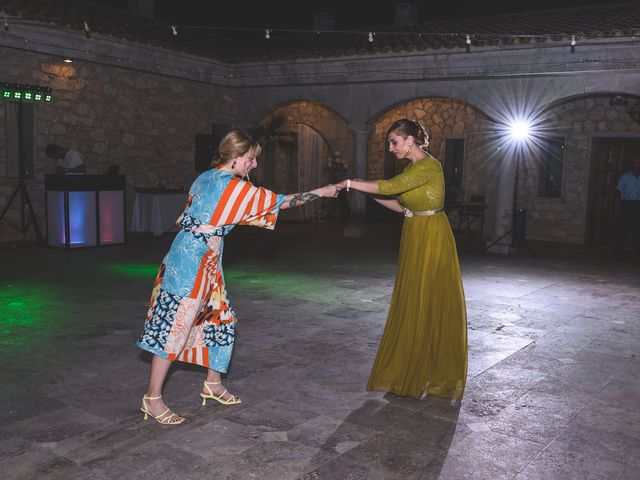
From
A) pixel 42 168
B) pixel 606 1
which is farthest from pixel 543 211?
pixel 42 168

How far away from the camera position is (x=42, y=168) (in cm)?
1094

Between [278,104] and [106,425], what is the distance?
1120cm

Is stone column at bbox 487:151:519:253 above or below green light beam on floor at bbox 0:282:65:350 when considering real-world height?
above

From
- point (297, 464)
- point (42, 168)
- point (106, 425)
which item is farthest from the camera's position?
point (42, 168)

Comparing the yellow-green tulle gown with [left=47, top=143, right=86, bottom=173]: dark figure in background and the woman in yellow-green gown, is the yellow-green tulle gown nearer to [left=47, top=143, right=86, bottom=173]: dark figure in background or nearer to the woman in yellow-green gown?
the woman in yellow-green gown

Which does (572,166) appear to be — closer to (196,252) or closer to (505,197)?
(505,197)

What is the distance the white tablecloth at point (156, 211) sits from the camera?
467 inches

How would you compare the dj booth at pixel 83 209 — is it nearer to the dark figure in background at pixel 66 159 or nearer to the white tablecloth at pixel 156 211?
the dark figure in background at pixel 66 159

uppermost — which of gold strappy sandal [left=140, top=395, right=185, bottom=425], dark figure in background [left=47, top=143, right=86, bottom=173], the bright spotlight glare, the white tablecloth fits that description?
the bright spotlight glare

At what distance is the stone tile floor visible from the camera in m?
3.14

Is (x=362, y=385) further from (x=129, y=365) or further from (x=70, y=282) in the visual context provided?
(x=70, y=282)


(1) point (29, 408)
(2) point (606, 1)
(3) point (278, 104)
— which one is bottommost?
(1) point (29, 408)

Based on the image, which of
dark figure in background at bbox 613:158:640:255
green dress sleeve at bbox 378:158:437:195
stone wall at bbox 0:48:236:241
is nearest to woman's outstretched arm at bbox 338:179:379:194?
green dress sleeve at bbox 378:158:437:195

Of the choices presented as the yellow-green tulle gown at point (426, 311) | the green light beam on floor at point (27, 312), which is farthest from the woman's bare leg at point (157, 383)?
the green light beam on floor at point (27, 312)
